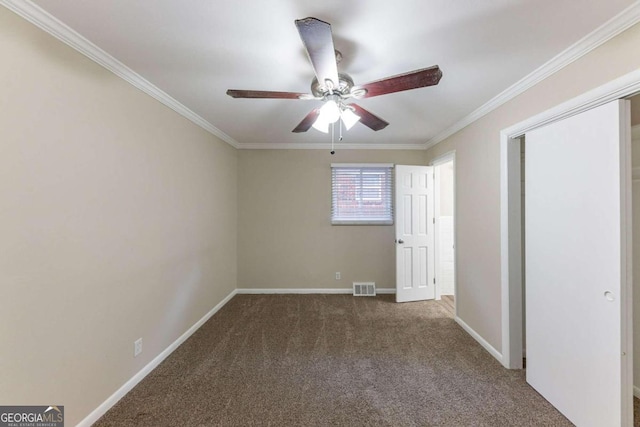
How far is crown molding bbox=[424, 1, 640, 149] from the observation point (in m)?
1.27

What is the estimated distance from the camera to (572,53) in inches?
61.0

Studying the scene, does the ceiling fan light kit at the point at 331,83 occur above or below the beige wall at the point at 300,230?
above

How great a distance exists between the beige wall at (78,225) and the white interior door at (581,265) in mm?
3038

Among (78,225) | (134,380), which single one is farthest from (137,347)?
(78,225)

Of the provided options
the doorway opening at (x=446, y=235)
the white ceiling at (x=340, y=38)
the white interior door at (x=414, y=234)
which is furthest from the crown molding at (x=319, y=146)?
the white ceiling at (x=340, y=38)

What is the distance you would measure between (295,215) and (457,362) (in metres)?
2.72

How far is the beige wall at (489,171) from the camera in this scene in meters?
1.42

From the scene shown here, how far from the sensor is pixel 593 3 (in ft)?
3.97

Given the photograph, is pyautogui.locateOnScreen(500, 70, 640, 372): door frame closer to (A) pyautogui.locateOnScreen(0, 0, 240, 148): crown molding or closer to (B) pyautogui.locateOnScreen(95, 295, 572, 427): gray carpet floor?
(B) pyautogui.locateOnScreen(95, 295, 572, 427): gray carpet floor

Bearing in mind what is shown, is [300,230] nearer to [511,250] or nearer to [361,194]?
[361,194]

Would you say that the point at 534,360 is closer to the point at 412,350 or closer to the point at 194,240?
the point at 412,350

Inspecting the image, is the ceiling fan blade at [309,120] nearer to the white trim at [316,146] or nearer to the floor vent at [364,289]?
the white trim at [316,146]

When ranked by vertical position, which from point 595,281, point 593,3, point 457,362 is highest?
point 593,3

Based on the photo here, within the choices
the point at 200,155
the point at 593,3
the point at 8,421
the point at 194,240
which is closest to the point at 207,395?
the point at 8,421
